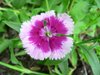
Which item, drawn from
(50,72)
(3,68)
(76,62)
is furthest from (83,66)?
(3,68)

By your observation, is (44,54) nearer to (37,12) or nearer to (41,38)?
(41,38)

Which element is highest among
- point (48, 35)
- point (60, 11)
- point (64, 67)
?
point (60, 11)

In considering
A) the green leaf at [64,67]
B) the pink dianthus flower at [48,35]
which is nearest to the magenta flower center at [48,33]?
the pink dianthus flower at [48,35]

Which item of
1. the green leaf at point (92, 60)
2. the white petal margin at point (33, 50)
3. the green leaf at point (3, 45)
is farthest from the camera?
the green leaf at point (3, 45)

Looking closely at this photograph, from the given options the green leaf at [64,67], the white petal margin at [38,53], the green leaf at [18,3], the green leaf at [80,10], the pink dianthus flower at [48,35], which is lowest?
the green leaf at [64,67]

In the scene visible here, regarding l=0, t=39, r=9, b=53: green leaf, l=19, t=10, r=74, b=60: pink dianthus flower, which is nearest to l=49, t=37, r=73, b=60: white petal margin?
l=19, t=10, r=74, b=60: pink dianthus flower

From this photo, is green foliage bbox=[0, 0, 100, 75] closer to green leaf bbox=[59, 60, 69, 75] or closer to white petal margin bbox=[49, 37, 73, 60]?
green leaf bbox=[59, 60, 69, 75]

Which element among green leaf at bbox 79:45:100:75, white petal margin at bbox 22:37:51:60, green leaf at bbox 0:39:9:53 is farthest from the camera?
green leaf at bbox 0:39:9:53

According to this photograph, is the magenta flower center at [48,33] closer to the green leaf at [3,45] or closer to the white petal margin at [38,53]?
the white petal margin at [38,53]

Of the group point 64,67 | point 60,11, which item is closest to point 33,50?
point 64,67

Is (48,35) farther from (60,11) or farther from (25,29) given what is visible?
(60,11)
